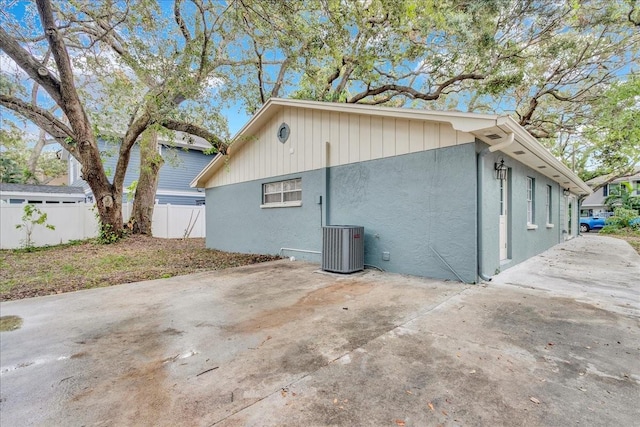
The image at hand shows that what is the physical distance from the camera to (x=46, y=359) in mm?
2584

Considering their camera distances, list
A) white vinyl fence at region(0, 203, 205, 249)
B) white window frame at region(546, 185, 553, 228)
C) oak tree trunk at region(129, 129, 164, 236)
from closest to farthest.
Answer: white vinyl fence at region(0, 203, 205, 249) → white window frame at region(546, 185, 553, 228) → oak tree trunk at region(129, 129, 164, 236)

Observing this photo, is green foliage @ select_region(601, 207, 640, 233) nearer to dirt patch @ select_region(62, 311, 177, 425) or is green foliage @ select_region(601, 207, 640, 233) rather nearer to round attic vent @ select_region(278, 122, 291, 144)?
round attic vent @ select_region(278, 122, 291, 144)

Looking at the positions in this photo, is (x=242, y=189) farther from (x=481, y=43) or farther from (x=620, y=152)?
(x=620, y=152)

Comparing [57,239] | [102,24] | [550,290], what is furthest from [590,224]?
[57,239]

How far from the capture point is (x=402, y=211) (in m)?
5.76

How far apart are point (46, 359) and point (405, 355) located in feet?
10.5

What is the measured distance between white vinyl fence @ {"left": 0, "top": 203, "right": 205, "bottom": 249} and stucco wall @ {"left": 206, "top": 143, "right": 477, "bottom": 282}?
7.92 m

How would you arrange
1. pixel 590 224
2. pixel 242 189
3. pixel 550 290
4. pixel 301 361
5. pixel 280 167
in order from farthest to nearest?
pixel 590 224 < pixel 242 189 < pixel 280 167 < pixel 550 290 < pixel 301 361

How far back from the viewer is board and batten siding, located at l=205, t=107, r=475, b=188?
18.1 feet

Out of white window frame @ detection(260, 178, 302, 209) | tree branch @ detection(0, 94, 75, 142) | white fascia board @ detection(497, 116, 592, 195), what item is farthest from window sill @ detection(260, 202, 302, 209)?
tree branch @ detection(0, 94, 75, 142)

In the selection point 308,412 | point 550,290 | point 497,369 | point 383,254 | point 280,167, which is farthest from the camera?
point 280,167

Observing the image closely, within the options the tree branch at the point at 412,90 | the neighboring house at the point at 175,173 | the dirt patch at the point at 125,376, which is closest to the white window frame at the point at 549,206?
the tree branch at the point at 412,90

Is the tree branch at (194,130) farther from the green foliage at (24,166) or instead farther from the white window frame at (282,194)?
the green foliage at (24,166)

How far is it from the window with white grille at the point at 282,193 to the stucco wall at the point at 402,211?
0.18m
